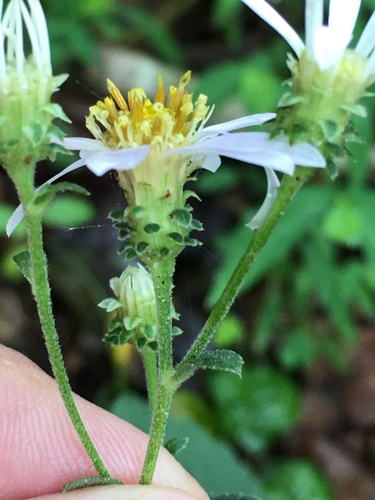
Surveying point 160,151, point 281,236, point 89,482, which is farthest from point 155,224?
point 281,236

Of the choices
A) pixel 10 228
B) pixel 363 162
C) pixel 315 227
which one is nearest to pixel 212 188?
pixel 315 227

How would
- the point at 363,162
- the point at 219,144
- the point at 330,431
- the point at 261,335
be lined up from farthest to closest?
the point at 330,431
the point at 261,335
the point at 363,162
the point at 219,144

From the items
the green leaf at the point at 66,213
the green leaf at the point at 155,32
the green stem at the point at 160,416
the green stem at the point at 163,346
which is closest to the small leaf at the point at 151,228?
the green stem at the point at 163,346

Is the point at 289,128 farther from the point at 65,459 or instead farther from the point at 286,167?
the point at 65,459

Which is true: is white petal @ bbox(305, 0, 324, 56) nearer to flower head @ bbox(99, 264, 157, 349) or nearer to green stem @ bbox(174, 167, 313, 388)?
green stem @ bbox(174, 167, 313, 388)

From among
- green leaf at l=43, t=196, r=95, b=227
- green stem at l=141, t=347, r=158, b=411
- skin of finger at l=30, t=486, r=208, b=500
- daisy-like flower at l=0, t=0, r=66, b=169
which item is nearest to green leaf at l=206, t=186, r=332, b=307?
green leaf at l=43, t=196, r=95, b=227

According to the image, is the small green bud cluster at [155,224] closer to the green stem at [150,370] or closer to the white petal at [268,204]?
the white petal at [268,204]
